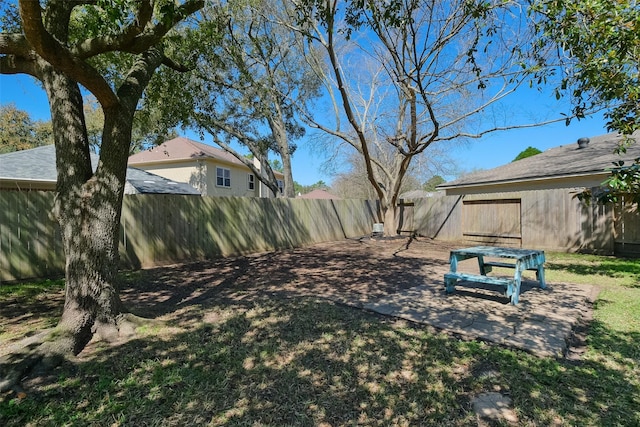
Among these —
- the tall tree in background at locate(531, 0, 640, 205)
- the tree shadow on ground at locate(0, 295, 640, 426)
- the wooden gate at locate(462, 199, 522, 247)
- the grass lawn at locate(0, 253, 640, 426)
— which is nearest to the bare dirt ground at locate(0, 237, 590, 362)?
the grass lawn at locate(0, 253, 640, 426)

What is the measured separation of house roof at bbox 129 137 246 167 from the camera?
19.8 meters

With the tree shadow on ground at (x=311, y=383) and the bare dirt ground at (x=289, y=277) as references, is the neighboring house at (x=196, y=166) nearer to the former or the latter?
the bare dirt ground at (x=289, y=277)

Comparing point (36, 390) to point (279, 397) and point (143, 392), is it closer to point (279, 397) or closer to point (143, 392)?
point (143, 392)

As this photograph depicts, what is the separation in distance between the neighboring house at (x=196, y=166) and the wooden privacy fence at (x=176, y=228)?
952 cm

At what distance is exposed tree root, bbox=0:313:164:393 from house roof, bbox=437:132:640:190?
11769mm

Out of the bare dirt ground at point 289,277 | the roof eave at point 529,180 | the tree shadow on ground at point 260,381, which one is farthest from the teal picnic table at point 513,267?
the roof eave at point 529,180

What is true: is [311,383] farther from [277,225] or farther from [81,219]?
[277,225]

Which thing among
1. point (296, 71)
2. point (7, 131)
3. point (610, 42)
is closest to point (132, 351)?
point (610, 42)

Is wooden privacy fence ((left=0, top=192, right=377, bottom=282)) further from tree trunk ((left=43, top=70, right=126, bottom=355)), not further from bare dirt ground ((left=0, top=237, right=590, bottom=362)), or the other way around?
bare dirt ground ((left=0, top=237, right=590, bottom=362))

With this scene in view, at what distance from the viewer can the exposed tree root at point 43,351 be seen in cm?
246

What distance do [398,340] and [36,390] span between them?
296 centimetres

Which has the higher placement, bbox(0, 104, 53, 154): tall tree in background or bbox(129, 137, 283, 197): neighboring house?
bbox(0, 104, 53, 154): tall tree in background

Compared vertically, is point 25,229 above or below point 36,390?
above

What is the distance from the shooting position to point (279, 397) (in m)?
2.36
